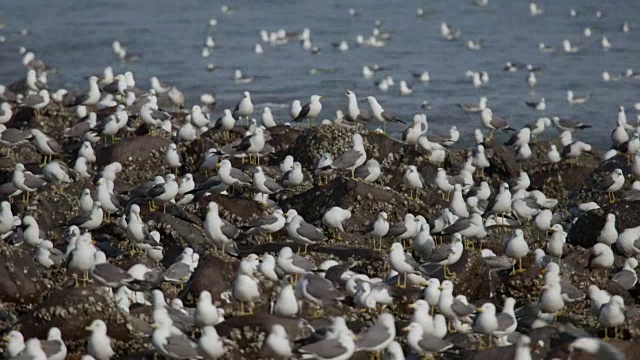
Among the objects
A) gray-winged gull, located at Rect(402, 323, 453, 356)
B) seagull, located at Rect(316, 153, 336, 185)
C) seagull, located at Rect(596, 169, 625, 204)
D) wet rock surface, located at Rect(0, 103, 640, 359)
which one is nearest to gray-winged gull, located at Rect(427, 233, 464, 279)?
wet rock surface, located at Rect(0, 103, 640, 359)

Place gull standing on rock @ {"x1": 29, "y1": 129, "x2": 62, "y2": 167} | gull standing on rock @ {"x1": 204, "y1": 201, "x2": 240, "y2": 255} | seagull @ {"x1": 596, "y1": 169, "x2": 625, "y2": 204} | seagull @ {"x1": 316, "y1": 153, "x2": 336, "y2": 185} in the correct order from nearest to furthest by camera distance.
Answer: gull standing on rock @ {"x1": 204, "y1": 201, "x2": 240, "y2": 255} < seagull @ {"x1": 316, "y1": 153, "x2": 336, "y2": 185} < seagull @ {"x1": 596, "y1": 169, "x2": 625, "y2": 204} < gull standing on rock @ {"x1": 29, "y1": 129, "x2": 62, "y2": 167}

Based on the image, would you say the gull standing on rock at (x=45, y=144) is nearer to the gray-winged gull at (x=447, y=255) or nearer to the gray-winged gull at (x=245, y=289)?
the gray-winged gull at (x=447, y=255)

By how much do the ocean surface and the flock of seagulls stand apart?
6.17 metres

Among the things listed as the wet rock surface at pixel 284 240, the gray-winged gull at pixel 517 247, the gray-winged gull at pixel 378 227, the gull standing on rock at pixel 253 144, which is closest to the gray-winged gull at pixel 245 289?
the wet rock surface at pixel 284 240

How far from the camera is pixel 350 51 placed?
42562 millimetres

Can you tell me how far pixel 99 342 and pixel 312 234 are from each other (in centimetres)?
478

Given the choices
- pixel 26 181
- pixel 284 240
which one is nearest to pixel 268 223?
pixel 284 240

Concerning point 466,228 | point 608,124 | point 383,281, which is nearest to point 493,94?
point 608,124

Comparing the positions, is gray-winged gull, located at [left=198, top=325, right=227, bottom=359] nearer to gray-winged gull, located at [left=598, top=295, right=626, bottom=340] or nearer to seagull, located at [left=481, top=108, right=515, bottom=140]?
gray-winged gull, located at [left=598, top=295, right=626, bottom=340]

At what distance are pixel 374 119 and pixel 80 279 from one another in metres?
10.1

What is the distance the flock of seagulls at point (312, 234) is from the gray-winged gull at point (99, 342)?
2 centimetres

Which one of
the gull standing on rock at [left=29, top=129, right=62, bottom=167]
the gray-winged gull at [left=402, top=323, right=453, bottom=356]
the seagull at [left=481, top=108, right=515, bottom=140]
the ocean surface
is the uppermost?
the gray-winged gull at [left=402, top=323, right=453, bottom=356]

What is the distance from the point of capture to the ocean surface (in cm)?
3422

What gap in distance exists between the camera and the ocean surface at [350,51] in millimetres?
34219
